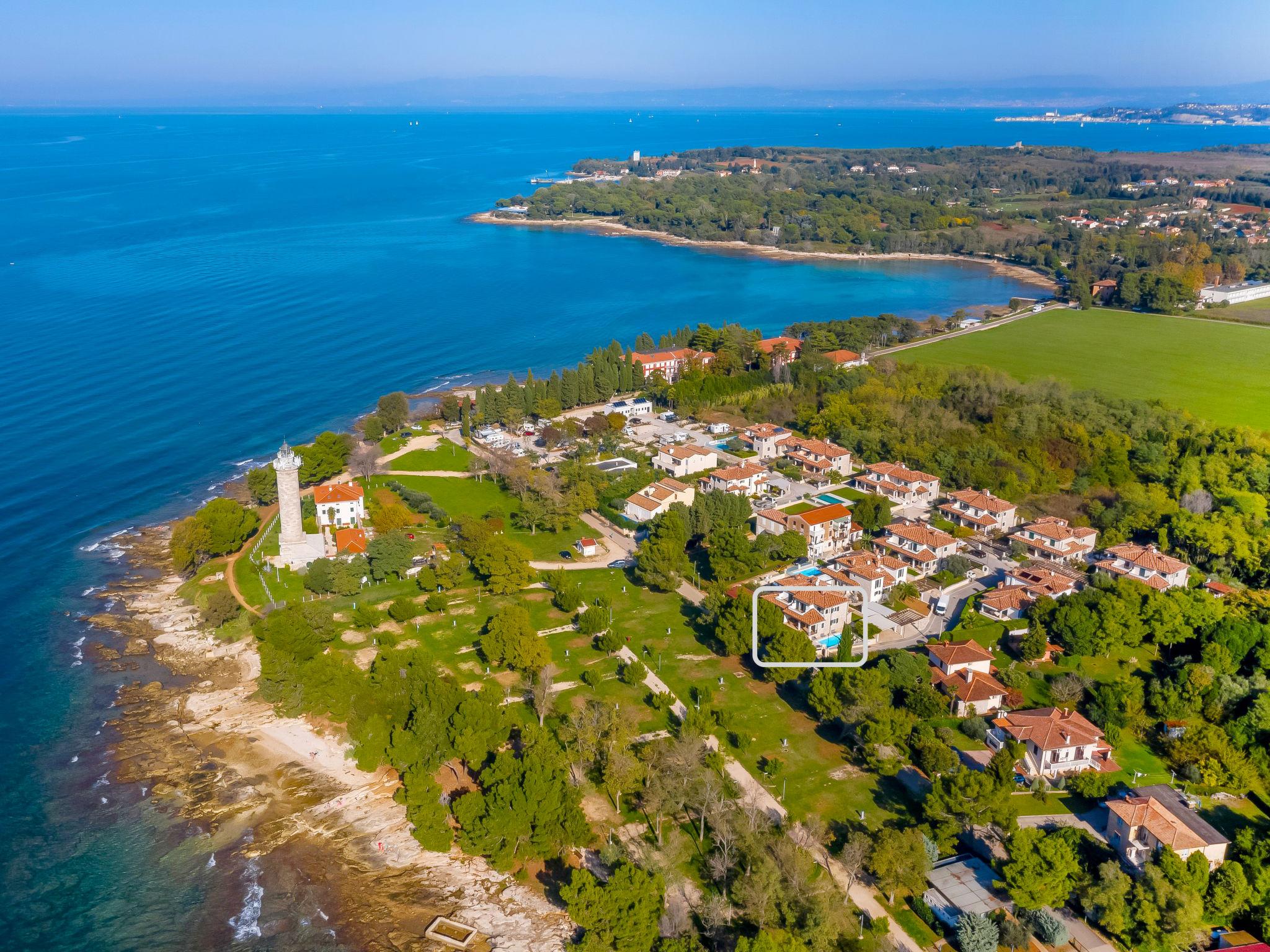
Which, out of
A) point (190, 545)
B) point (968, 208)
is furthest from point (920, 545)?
point (968, 208)

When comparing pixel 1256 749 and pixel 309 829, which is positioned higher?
pixel 1256 749

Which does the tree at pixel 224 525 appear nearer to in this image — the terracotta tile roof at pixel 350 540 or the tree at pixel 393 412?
the terracotta tile roof at pixel 350 540

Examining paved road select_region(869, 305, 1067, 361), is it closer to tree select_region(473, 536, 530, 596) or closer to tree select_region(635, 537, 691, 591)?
tree select_region(635, 537, 691, 591)

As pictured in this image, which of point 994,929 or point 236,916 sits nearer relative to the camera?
point 994,929

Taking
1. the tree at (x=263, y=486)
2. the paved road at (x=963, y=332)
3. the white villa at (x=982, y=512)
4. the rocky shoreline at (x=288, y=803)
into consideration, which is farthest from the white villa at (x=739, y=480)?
the paved road at (x=963, y=332)

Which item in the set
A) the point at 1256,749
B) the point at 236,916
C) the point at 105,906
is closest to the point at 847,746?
the point at 1256,749

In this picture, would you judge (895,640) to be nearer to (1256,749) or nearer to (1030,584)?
(1030,584)

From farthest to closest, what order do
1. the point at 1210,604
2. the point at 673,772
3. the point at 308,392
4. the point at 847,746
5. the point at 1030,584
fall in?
the point at 308,392 < the point at 1030,584 < the point at 1210,604 < the point at 847,746 < the point at 673,772
